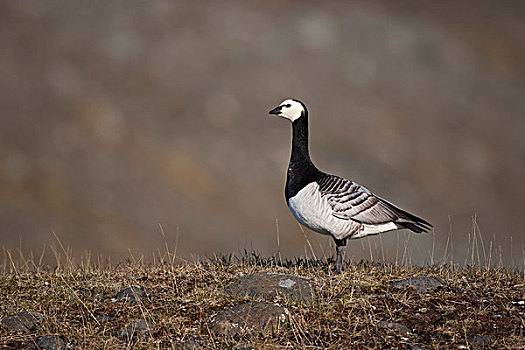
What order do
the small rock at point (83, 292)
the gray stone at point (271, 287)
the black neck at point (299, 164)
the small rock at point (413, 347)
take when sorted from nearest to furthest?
the small rock at point (413, 347), the gray stone at point (271, 287), the small rock at point (83, 292), the black neck at point (299, 164)

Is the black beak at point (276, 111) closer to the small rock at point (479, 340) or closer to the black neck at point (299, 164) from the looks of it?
the black neck at point (299, 164)

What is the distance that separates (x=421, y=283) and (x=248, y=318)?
104 inches

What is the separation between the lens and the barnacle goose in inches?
375

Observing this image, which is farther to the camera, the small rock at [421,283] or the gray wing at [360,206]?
the gray wing at [360,206]

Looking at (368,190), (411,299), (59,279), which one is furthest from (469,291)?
(59,279)

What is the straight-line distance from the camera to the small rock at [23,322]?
724cm

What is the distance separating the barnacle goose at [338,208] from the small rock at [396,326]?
8.13 feet

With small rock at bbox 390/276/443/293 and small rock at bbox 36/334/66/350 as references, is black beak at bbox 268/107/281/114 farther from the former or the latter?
small rock at bbox 36/334/66/350

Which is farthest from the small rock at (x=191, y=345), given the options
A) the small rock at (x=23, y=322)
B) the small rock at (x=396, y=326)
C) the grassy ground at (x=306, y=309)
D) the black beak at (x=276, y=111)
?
the black beak at (x=276, y=111)

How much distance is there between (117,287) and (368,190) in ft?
14.8

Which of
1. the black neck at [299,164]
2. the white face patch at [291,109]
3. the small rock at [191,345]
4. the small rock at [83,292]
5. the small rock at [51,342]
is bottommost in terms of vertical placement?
the small rock at [51,342]

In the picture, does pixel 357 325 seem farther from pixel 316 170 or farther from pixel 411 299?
pixel 316 170

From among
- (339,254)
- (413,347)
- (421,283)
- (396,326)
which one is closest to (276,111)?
(339,254)

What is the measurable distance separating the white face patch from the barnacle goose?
2.69ft
